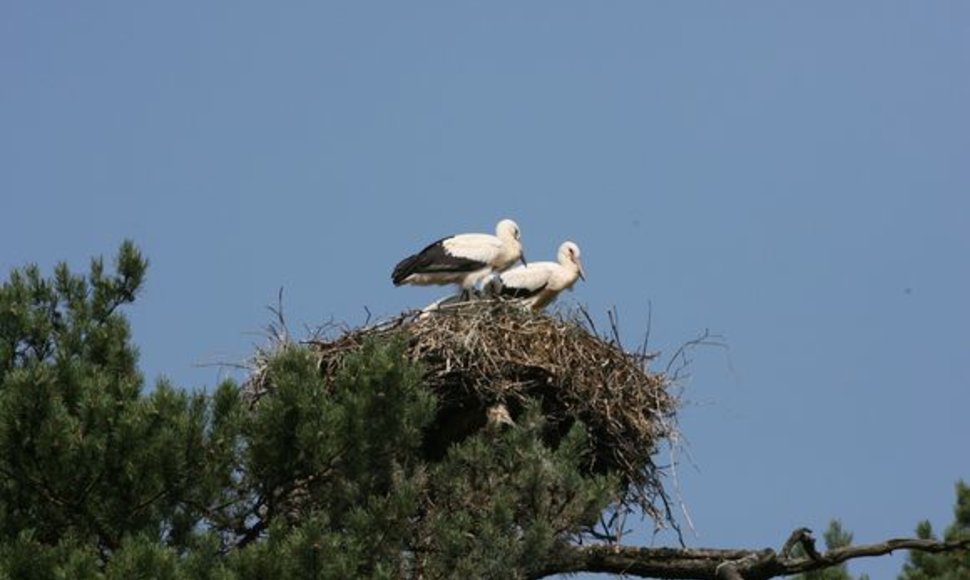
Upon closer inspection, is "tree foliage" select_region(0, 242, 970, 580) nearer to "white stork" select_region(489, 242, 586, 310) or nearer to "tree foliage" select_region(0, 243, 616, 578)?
"tree foliage" select_region(0, 243, 616, 578)

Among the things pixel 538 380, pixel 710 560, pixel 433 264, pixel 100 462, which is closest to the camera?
pixel 100 462

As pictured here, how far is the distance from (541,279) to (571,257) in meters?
0.72

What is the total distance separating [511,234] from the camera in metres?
17.2

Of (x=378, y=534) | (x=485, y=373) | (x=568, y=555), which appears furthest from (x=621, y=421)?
(x=378, y=534)

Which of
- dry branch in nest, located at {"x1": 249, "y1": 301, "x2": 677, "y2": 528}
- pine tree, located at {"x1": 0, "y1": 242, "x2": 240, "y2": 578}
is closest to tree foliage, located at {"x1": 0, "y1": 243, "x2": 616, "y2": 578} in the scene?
pine tree, located at {"x1": 0, "y1": 242, "x2": 240, "y2": 578}

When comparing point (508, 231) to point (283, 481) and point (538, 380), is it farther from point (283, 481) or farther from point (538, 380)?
point (283, 481)

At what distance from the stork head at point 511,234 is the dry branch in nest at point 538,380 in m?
2.69

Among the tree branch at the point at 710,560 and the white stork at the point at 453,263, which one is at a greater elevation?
the white stork at the point at 453,263

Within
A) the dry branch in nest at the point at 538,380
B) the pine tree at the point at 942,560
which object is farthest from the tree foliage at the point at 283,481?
the pine tree at the point at 942,560

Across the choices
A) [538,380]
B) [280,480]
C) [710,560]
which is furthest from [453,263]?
[280,480]

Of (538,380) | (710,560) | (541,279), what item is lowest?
(710,560)

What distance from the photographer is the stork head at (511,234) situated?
17.2m

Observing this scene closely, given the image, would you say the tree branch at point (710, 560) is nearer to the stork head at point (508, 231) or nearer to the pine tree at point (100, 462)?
the pine tree at point (100, 462)

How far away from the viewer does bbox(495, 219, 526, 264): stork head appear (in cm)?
1717
